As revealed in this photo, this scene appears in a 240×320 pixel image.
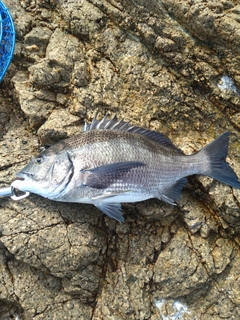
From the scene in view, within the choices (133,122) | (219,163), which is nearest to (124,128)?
(133,122)

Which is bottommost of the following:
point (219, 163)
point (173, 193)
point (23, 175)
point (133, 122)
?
point (23, 175)

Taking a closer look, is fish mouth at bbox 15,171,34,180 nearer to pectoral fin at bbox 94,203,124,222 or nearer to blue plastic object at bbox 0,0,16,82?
pectoral fin at bbox 94,203,124,222

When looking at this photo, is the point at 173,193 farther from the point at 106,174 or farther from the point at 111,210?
the point at 106,174

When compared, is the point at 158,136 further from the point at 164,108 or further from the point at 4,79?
the point at 4,79

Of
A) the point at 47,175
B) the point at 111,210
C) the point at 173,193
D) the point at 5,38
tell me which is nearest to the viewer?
the point at 47,175

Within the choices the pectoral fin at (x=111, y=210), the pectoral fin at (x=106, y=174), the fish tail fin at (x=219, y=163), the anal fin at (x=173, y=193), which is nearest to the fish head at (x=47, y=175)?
the pectoral fin at (x=106, y=174)

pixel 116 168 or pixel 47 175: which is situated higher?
pixel 116 168

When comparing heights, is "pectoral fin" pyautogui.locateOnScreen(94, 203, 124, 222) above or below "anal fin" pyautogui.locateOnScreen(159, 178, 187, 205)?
below

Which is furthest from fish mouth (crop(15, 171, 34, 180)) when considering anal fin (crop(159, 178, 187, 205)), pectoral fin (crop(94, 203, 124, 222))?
anal fin (crop(159, 178, 187, 205))
